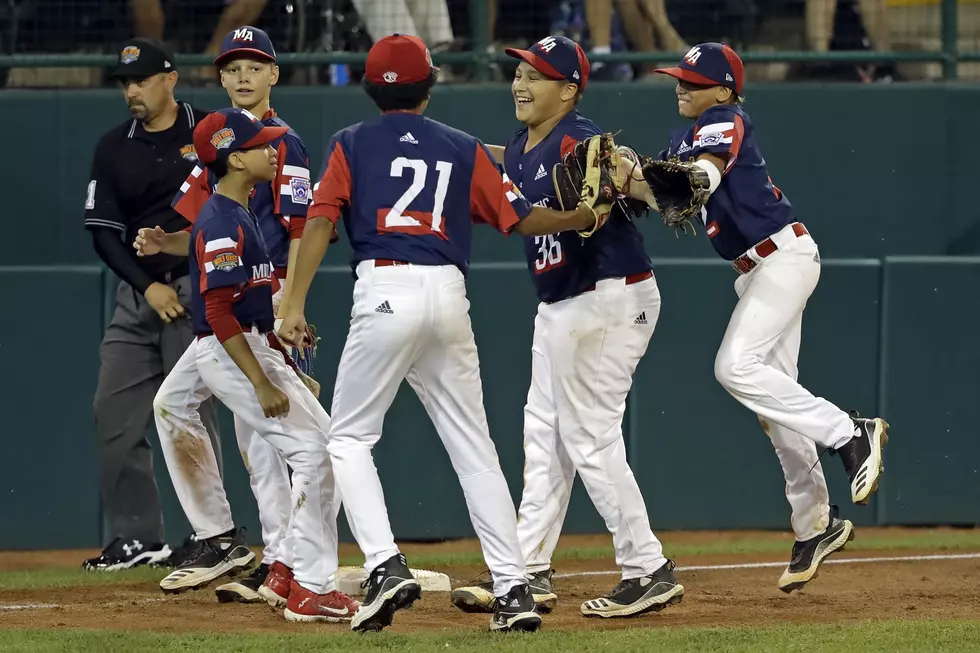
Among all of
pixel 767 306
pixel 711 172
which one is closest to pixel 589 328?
pixel 711 172

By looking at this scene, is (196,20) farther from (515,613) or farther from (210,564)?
(515,613)

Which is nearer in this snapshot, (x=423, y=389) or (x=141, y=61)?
(x=423, y=389)

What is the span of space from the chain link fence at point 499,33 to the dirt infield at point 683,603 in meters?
3.14

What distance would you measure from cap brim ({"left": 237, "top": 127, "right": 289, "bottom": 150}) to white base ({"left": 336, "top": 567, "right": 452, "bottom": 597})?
1923 millimetres

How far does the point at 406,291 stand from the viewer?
4.92 metres

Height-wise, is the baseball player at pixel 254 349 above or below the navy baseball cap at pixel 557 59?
below

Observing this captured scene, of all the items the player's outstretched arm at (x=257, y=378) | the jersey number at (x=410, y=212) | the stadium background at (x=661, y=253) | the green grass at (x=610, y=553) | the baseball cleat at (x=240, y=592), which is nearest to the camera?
the jersey number at (x=410, y=212)

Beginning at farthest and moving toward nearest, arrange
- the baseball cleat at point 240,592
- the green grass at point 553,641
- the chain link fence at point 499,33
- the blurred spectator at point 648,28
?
the blurred spectator at point 648,28 < the chain link fence at point 499,33 < the baseball cleat at point 240,592 < the green grass at point 553,641

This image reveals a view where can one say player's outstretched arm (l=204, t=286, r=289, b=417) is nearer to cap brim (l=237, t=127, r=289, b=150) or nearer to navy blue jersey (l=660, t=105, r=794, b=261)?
cap brim (l=237, t=127, r=289, b=150)

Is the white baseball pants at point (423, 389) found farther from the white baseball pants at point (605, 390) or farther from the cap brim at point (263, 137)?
the cap brim at point (263, 137)

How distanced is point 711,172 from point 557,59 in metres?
0.72

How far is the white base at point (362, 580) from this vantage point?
6273mm

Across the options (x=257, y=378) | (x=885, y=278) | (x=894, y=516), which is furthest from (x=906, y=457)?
(x=257, y=378)

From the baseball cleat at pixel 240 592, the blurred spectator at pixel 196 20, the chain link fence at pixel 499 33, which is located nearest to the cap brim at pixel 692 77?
the baseball cleat at pixel 240 592
